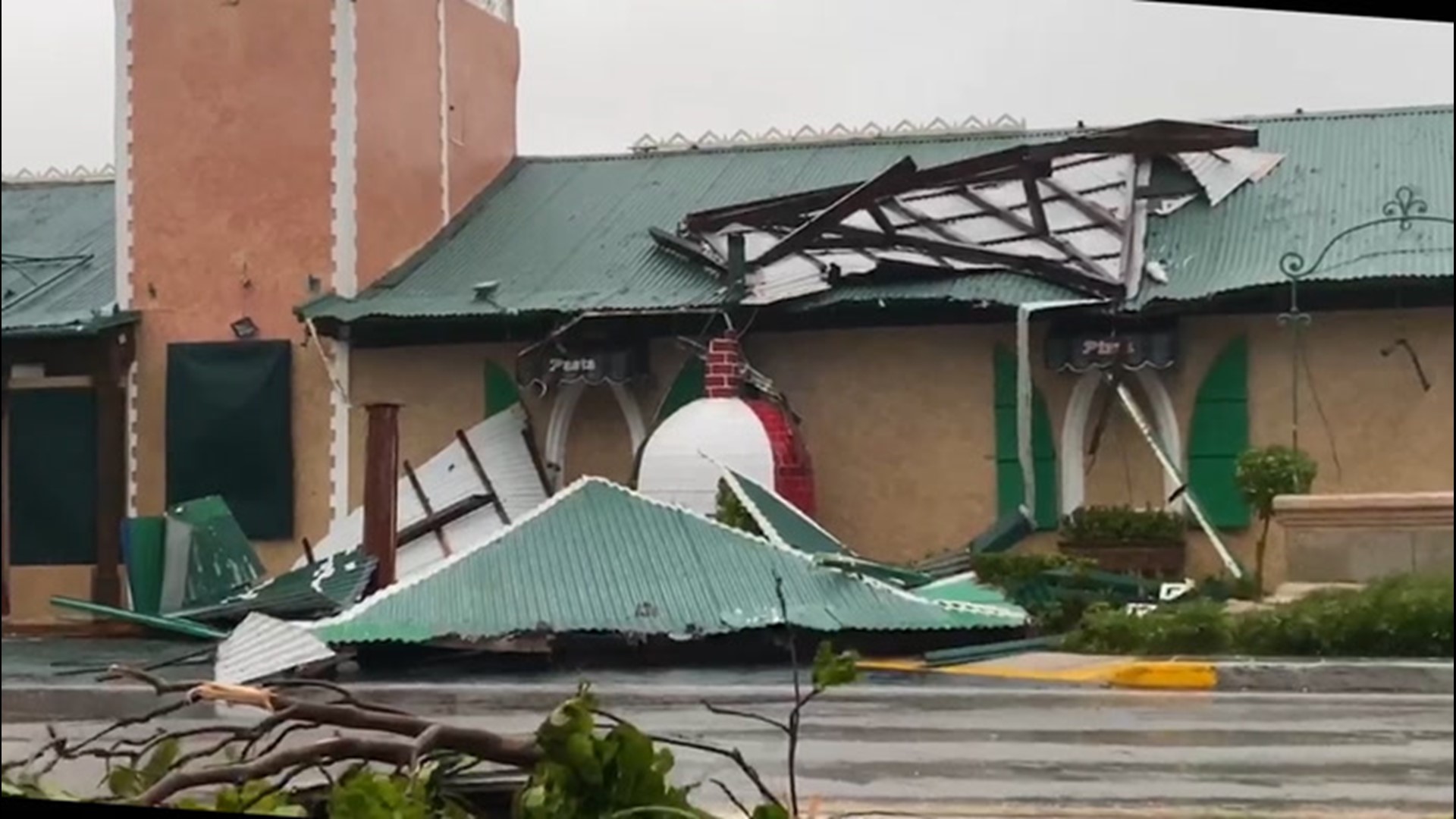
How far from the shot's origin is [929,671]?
244cm

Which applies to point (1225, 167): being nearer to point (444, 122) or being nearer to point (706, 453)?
point (706, 453)

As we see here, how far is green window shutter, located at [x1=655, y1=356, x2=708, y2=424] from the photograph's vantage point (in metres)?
2.55

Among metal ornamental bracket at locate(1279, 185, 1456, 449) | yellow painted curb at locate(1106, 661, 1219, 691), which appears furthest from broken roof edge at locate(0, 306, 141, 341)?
metal ornamental bracket at locate(1279, 185, 1456, 449)

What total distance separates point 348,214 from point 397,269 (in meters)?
0.11

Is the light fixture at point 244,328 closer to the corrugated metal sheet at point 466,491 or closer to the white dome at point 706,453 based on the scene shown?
the corrugated metal sheet at point 466,491

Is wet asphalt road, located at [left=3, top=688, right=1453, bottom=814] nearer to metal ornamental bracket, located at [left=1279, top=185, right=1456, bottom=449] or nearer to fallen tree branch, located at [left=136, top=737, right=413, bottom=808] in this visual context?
fallen tree branch, located at [left=136, top=737, right=413, bottom=808]

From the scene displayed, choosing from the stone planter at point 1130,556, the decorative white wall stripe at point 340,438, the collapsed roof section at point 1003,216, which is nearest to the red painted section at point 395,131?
the decorative white wall stripe at point 340,438

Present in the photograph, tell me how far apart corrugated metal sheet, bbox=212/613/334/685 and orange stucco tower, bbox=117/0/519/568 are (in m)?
0.10

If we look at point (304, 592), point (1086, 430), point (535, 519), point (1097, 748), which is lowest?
point (1097, 748)

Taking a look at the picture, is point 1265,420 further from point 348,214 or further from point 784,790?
point 348,214

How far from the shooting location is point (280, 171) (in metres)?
2.63

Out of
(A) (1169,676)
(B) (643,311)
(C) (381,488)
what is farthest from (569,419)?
(A) (1169,676)

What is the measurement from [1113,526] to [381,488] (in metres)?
1.03

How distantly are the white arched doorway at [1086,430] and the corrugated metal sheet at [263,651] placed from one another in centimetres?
105
